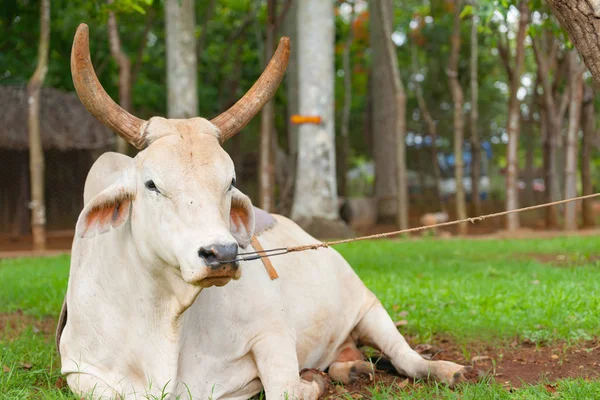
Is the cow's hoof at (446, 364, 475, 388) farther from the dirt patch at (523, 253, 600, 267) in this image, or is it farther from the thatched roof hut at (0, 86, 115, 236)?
the thatched roof hut at (0, 86, 115, 236)

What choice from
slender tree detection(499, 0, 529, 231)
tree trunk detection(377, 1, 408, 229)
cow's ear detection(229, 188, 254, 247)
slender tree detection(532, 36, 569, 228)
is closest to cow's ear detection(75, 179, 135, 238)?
cow's ear detection(229, 188, 254, 247)

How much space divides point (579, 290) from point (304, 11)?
6.70m

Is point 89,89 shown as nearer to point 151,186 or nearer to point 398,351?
point 151,186

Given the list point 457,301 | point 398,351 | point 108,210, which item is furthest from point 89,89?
point 457,301

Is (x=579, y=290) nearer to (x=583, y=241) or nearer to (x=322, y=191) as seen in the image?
(x=583, y=241)

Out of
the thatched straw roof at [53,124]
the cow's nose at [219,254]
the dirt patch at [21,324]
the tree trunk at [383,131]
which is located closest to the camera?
the cow's nose at [219,254]

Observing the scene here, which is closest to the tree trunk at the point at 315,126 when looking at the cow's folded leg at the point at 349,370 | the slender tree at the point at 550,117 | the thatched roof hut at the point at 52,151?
the slender tree at the point at 550,117

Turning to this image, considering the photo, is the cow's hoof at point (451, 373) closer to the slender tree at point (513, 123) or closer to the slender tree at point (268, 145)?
the slender tree at point (268, 145)

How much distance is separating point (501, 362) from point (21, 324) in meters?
3.11

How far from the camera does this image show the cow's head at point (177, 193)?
2.93 meters

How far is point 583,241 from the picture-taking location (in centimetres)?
987

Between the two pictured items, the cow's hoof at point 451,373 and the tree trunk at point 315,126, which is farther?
the tree trunk at point 315,126

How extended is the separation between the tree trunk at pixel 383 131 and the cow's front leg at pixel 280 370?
1197cm

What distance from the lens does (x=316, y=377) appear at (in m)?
3.96
